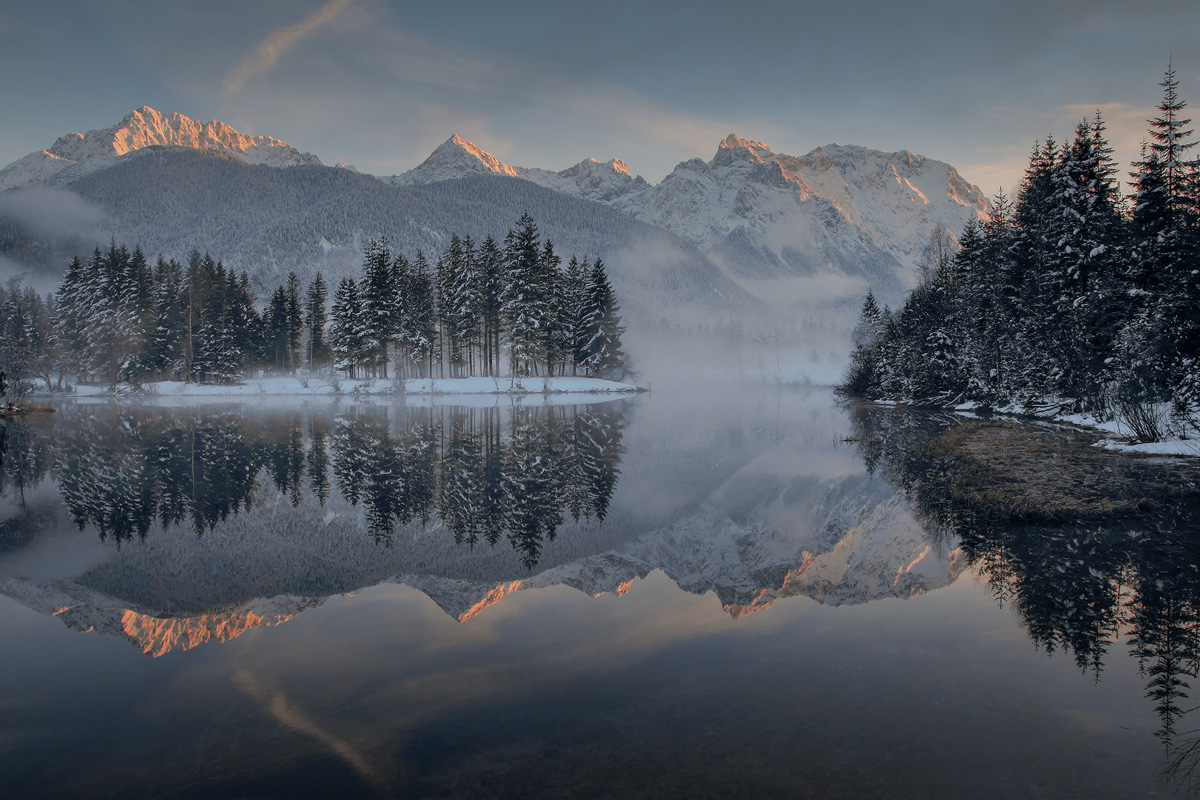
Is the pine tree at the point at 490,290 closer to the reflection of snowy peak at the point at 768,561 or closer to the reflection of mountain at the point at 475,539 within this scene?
the reflection of mountain at the point at 475,539

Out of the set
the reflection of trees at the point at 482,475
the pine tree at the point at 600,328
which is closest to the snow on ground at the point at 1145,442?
the reflection of trees at the point at 482,475

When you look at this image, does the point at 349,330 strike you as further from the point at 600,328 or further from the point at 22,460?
the point at 22,460

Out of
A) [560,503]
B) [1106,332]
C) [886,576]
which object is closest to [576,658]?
[886,576]

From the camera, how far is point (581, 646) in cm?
845

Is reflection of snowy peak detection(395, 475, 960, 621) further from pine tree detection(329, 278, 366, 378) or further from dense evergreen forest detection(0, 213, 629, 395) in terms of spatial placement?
pine tree detection(329, 278, 366, 378)

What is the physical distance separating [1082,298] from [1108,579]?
29289mm

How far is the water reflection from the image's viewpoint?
15344 mm

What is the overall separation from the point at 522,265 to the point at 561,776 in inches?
2649

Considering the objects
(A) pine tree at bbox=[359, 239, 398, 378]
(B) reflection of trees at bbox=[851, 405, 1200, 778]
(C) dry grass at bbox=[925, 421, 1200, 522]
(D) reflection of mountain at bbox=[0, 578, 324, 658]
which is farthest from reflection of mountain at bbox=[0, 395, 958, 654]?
(A) pine tree at bbox=[359, 239, 398, 378]

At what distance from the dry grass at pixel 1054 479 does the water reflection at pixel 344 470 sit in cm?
938

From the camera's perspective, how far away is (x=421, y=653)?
808cm

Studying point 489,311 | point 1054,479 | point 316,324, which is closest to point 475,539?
point 1054,479

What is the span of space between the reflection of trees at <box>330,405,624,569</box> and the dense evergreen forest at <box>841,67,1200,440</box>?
854 inches

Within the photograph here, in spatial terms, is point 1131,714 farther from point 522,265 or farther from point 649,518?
point 522,265
